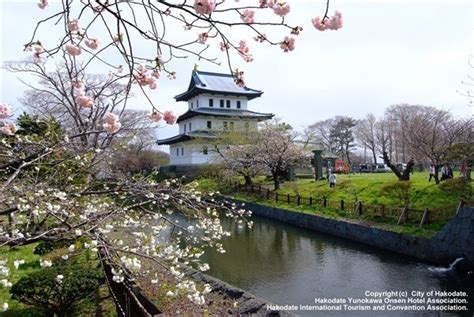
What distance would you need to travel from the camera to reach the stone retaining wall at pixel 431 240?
9.22 meters

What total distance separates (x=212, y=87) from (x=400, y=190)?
2480 cm

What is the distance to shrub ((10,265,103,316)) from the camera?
4922 millimetres

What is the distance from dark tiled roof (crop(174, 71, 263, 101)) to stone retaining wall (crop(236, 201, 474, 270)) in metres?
23.0

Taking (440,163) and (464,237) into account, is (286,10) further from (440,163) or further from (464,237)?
(440,163)

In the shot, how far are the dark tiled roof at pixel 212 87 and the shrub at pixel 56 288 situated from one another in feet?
96.1

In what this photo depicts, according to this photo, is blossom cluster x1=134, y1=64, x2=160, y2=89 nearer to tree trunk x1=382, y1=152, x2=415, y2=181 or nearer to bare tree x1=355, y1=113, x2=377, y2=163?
tree trunk x1=382, y1=152, x2=415, y2=181

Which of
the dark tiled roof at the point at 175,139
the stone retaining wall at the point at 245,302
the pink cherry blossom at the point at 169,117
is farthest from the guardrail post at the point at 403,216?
the dark tiled roof at the point at 175,139

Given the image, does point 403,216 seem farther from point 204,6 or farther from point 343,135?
point 343,135

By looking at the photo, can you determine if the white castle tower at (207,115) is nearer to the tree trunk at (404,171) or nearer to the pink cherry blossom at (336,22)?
the tree trunk at (404,171)

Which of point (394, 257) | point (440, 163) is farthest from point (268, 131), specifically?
point (394, 257)

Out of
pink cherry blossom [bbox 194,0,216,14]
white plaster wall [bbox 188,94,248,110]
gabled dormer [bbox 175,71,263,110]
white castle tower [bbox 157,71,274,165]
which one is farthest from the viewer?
white plaster wall [bbox 188,94,248,110]

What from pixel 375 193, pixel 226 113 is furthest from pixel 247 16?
pixel 226 113

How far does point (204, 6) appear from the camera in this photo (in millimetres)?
1928

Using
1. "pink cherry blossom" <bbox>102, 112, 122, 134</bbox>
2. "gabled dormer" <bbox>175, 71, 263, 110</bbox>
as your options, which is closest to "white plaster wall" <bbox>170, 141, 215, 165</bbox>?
"gabled dormer" <bbox>175, 71, 263, 110</bbox>
